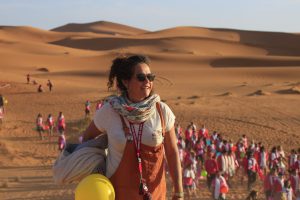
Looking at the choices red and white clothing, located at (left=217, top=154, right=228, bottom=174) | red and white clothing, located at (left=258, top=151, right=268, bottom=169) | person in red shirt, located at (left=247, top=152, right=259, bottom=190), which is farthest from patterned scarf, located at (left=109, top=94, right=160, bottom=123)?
red and white clothing, located at (left=258, top=151, right=268, bottom=169)

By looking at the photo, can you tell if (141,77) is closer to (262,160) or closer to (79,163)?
(79,163)

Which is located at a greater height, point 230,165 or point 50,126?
point 230,165

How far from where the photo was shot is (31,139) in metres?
21.8

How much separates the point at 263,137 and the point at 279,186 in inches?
381

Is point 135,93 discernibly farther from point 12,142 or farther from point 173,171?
Result: point 12,142

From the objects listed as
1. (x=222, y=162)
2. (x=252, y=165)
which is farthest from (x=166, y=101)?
(x=222, y=162)

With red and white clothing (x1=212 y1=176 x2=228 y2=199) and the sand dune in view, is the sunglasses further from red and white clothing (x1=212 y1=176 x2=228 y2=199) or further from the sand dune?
the sand dune

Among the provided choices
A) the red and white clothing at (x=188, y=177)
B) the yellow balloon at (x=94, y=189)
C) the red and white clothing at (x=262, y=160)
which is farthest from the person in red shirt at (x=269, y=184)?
the yellow balloon at (x=94, y=189)

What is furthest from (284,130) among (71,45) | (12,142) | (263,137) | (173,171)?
(71,45)

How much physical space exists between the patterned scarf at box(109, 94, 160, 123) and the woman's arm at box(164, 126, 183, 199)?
0.76 ft

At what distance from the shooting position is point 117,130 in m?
3.39

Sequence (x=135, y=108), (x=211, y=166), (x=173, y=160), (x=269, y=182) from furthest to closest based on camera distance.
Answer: (x=211, y=166) → (x=269, y=182) → (x=173, y=160) → (x=135, y=108)

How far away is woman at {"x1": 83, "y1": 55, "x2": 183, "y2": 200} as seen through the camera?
3.37 metres

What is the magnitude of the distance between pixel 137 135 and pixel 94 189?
16.4 inches
